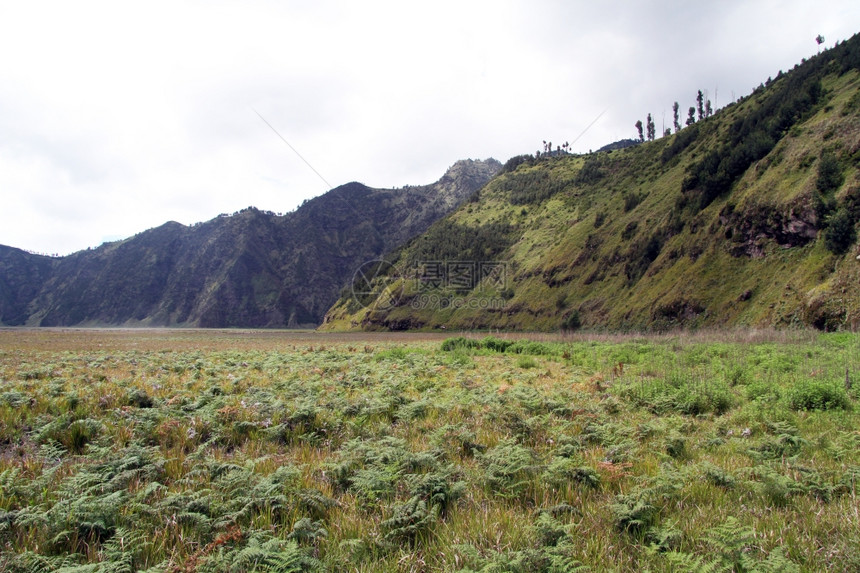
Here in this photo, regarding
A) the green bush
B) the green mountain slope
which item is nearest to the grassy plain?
the green bush

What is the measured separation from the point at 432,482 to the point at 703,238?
210ft

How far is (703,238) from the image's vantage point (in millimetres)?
55125

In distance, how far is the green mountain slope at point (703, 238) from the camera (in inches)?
1512

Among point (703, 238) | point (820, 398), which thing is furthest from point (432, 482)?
point (703, 238)

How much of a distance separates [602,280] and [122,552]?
78.7 meters

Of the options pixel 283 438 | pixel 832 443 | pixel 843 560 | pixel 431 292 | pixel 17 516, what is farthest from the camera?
pixel 431 292

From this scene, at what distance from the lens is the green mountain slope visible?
3841 centimetres

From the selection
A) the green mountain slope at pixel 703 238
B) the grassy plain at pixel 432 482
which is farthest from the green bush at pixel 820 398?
the green mountain slope at pixel 703 238

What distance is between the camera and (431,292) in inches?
4948

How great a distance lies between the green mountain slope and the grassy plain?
33479mm

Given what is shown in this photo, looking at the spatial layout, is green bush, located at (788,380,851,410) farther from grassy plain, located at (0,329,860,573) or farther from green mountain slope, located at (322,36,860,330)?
green mountain slope, located at (322,36,860,330)

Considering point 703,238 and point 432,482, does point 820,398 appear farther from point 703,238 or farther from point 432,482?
point 703,238

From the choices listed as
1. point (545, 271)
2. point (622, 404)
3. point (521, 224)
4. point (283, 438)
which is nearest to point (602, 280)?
point (545, 271)

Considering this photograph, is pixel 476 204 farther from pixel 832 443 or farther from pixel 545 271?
pixel 832 443
